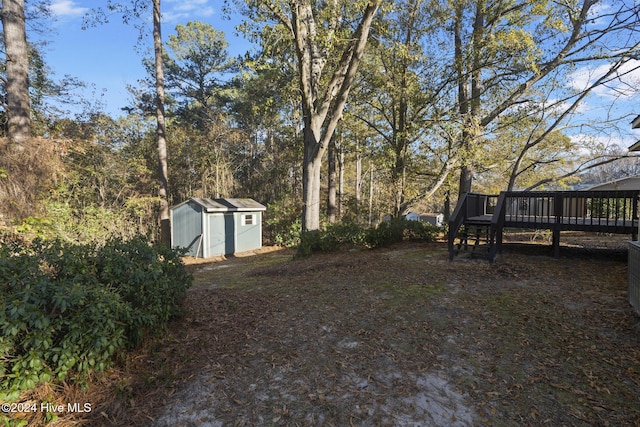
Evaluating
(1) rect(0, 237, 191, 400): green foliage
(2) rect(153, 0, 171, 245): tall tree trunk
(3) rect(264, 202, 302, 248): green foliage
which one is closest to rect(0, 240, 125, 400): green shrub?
(1) rect(0, 237, 191, 400): green foliage

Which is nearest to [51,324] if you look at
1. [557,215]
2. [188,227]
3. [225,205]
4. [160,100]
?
[557,215]

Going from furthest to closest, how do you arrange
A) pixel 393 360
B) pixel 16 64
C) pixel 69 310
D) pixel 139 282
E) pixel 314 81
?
pixel 314 81, pixel 16 64, pixel 393 360, pixel 139 282, pixel 69 310

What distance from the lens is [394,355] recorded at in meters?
3.25

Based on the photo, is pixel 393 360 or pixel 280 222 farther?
pixel 280 222

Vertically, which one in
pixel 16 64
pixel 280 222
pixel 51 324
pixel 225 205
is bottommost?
pixel 280 222

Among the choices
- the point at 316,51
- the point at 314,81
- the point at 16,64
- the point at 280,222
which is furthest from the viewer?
the point at 280,222

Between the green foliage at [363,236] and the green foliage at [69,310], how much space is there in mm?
6728

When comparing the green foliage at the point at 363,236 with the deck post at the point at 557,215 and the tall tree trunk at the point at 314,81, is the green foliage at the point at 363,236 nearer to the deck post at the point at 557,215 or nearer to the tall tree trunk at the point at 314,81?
the tall tree trunk at the point at 314,81

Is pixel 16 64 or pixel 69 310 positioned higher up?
pixel 16 64

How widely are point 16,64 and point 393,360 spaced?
34.1 feet

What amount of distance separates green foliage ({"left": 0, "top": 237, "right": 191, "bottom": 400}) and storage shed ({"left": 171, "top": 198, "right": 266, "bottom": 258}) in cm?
1047

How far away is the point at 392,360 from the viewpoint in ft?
10.4

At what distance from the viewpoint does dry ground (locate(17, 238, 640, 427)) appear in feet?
8.00

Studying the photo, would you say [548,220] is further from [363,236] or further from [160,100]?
[160,100]
